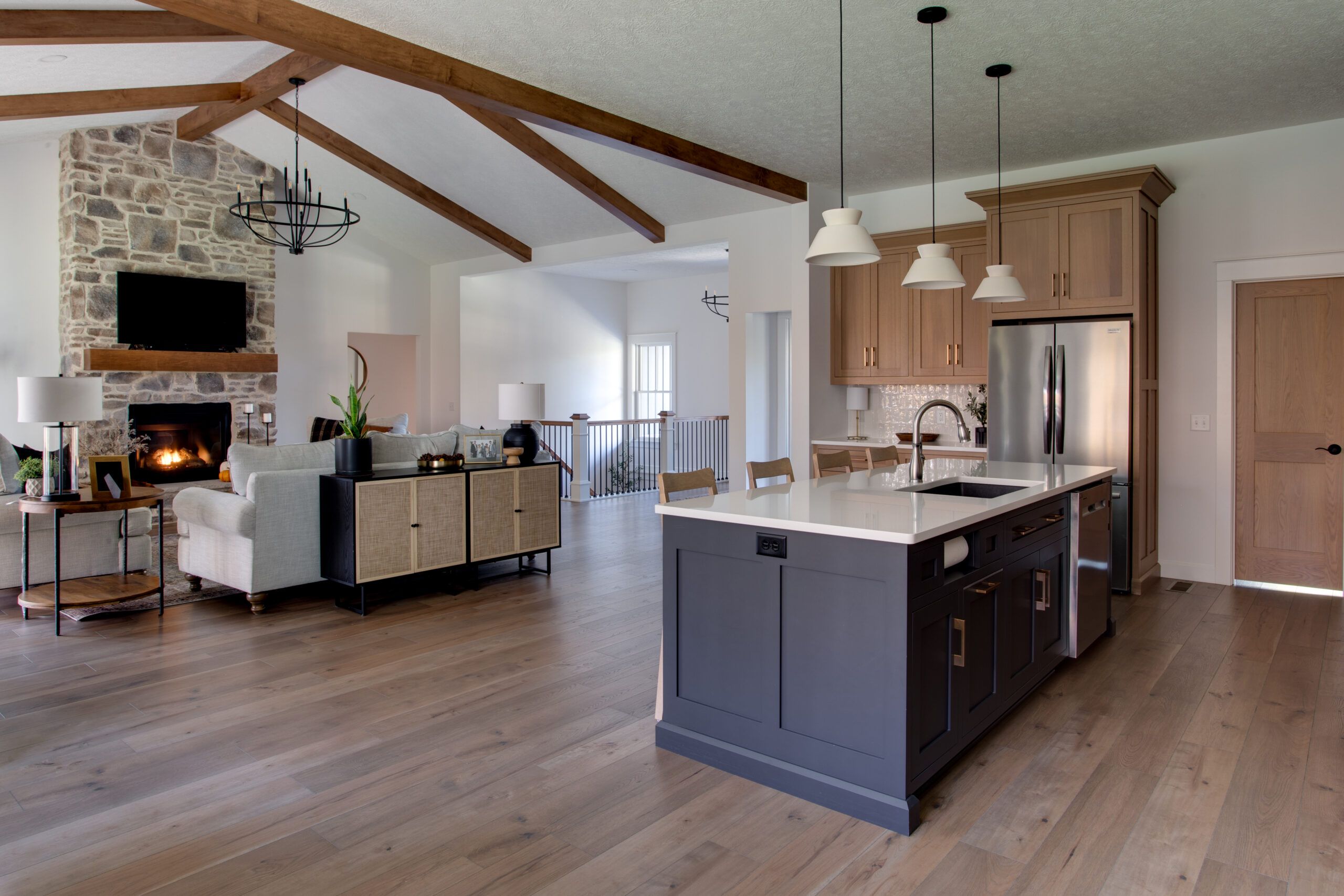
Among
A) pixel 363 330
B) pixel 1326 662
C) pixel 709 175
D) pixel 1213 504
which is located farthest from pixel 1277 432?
pixel 363 330

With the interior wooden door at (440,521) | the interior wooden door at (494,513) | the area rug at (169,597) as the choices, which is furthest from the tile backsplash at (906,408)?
the area rug at (169,597)

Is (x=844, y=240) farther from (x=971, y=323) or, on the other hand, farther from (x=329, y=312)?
(x=329, y=312)

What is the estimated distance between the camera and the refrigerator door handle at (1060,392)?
18.3ft

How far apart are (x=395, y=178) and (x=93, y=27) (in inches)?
140

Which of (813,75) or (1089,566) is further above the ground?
(813,75)

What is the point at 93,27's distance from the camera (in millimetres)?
5004

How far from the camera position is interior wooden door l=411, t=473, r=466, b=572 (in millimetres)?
5242

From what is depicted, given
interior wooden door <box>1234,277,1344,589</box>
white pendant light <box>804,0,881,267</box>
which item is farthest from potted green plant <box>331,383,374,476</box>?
interior wooden door <box>1234,277,1344,589</box>

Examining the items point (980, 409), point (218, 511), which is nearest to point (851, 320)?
point (980, 409)

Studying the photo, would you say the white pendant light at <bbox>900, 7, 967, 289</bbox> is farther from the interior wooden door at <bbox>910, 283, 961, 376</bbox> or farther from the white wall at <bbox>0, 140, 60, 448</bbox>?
the white wall at <bbox>0, 140, 60, 448</bbox>

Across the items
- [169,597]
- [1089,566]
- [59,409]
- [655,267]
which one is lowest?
[169,597]

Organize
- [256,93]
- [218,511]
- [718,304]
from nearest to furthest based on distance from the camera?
[218,511], [256,93], [718,304]

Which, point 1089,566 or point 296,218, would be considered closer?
point 1089,566

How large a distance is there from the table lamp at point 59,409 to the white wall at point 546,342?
621 centimetres
